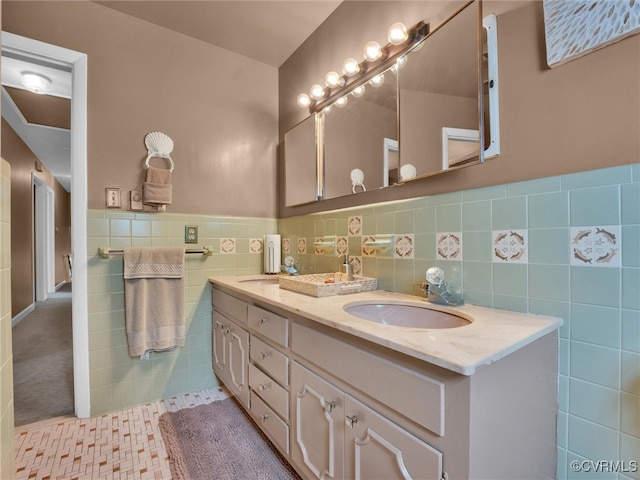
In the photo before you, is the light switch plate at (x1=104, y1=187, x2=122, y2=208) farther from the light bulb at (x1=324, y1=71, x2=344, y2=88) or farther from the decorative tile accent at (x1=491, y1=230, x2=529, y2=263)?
the decorative tile accent at (x1=491, y1=230, x2=529, y2=263)

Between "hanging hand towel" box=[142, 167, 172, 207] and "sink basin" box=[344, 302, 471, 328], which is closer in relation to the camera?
"sink basin" box=[344, 302, 471, 328]

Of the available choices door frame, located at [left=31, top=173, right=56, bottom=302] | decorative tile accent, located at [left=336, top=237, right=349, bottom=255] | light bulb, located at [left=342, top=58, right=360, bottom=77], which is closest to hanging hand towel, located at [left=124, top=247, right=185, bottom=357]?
decorative tile accent, located at [left=336, top=237, right=349, bottom=255]

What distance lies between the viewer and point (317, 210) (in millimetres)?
1914

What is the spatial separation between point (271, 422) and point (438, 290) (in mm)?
942

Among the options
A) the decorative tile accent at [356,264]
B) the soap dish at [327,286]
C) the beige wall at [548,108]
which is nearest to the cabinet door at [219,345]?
the soap dish at [327,286]

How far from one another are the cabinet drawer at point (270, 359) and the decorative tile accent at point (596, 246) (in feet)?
3.43

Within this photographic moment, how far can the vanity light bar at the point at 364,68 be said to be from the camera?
4.21 feet

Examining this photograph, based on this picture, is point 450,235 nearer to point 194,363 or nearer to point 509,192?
point 509,192

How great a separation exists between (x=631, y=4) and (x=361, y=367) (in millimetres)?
1191

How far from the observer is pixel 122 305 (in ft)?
5.73

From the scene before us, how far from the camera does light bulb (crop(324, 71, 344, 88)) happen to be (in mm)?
1666

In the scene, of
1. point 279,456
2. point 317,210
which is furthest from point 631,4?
point 279,456

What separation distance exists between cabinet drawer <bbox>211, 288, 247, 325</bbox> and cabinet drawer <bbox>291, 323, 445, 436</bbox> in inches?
23.6

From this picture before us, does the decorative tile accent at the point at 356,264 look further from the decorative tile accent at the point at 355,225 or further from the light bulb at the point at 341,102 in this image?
the light bulb at the point at 341,102
